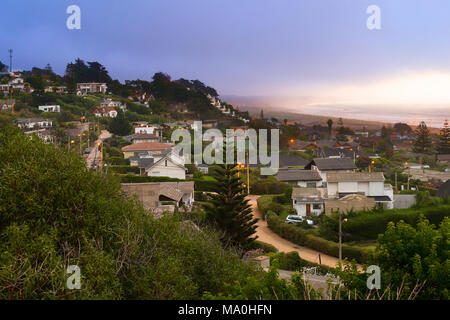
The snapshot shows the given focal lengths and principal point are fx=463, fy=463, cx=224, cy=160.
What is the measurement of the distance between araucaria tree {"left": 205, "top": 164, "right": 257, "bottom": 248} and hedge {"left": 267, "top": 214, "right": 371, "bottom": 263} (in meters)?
2.23

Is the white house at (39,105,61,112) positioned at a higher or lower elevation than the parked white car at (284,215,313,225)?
higher

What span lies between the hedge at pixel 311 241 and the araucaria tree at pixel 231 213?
2.23m

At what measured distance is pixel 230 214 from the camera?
18406 millimetres

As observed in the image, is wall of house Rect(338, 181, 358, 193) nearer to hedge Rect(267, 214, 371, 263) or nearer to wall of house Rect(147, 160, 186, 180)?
hedge Rect(267, 214, 371, 263)

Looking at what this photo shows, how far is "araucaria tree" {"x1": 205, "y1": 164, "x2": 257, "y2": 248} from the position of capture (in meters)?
18.1

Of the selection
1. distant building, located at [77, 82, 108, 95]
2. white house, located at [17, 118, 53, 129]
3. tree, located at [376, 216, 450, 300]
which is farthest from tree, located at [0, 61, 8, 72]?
tree, located at [376, 216, 450, 300]

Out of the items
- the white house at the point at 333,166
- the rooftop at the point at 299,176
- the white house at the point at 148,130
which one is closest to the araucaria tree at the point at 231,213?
the rooftop at the point at 299,176

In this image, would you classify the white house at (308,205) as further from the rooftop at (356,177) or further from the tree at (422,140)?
the tree at (422,140)

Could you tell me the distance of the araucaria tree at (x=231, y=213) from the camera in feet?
59.4

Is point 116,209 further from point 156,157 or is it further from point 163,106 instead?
point 163,106

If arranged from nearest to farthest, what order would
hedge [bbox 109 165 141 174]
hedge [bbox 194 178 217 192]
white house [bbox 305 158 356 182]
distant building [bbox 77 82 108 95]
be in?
1. hedge [bbox 194 178 217 192]
2. white house [bbox 305 158 356 182]
3. hedge [bbox 109 165 141 174]
4. distant building [bbox 77 82 108 95]

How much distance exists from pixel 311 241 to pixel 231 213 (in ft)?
11.7

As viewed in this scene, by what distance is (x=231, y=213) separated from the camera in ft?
60.5
